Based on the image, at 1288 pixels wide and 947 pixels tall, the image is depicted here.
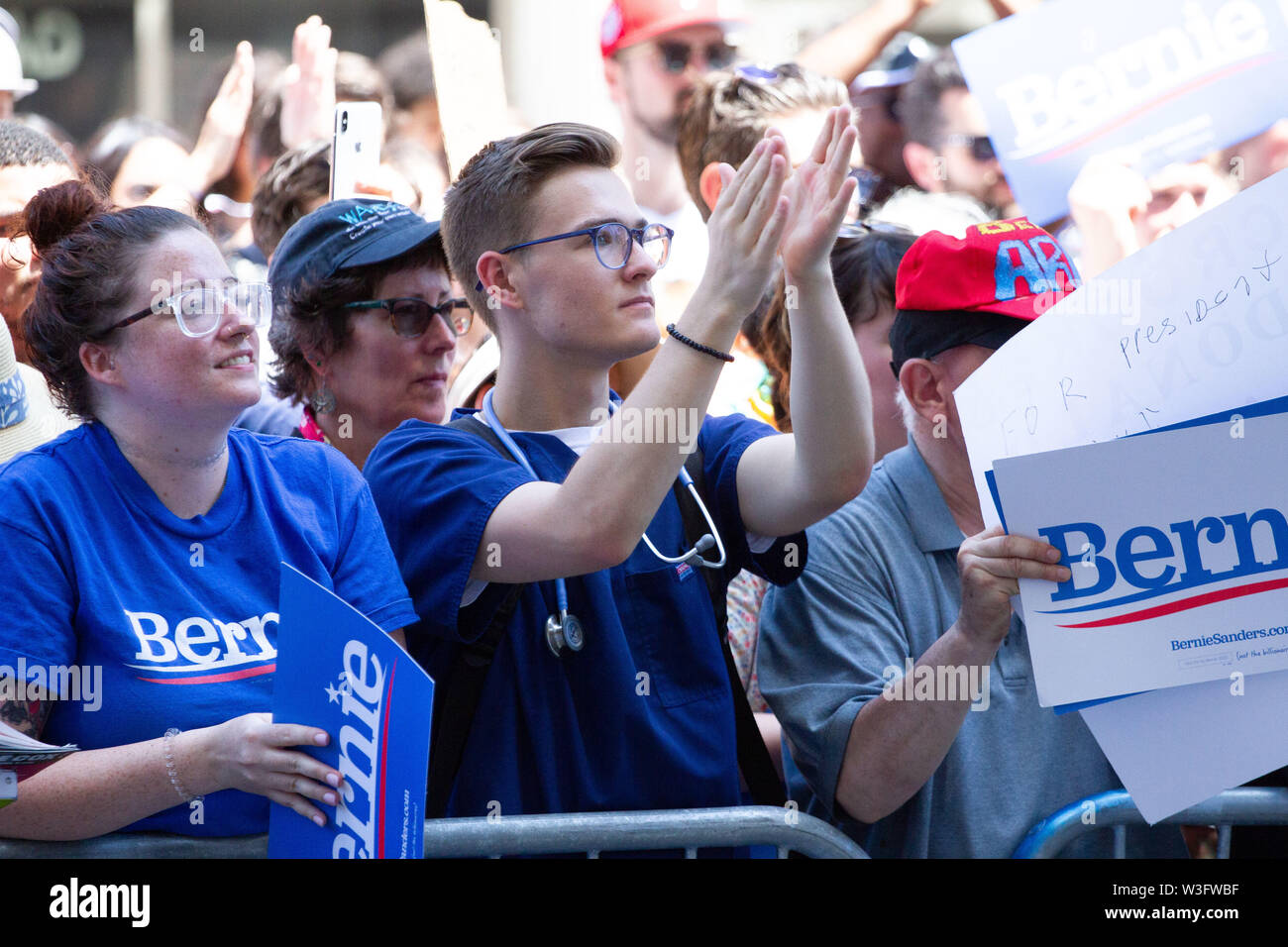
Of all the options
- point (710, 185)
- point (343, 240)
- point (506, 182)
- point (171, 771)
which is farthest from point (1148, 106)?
point (171, 771)

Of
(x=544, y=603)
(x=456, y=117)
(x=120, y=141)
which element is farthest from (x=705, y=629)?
(x=120, y=141)

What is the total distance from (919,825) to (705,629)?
0.45m

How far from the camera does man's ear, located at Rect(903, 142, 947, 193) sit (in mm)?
4457

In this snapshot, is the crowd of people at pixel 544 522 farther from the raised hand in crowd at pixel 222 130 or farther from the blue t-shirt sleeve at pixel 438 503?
the raised hand in crowd at pixel 222 130

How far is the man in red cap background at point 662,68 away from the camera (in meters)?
4.23

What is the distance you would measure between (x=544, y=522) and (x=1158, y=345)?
2.79ft

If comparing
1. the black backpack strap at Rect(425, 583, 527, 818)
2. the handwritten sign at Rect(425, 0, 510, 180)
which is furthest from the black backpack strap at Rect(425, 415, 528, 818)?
the handwritten sign at Rect(425, 0, 510, 180)

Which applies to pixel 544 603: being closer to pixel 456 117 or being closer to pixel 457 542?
pixel 457 542

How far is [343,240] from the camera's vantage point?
107 inches

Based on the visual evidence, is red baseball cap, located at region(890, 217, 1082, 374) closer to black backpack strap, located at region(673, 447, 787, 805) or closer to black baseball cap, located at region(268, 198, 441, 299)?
black backpack strap, located at region(673, 447, 787, 805)

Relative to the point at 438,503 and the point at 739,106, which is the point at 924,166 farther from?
the point at 438,503

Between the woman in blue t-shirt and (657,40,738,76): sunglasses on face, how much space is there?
2.36 m

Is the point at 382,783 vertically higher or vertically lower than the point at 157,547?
lower

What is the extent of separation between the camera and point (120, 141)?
432cm
